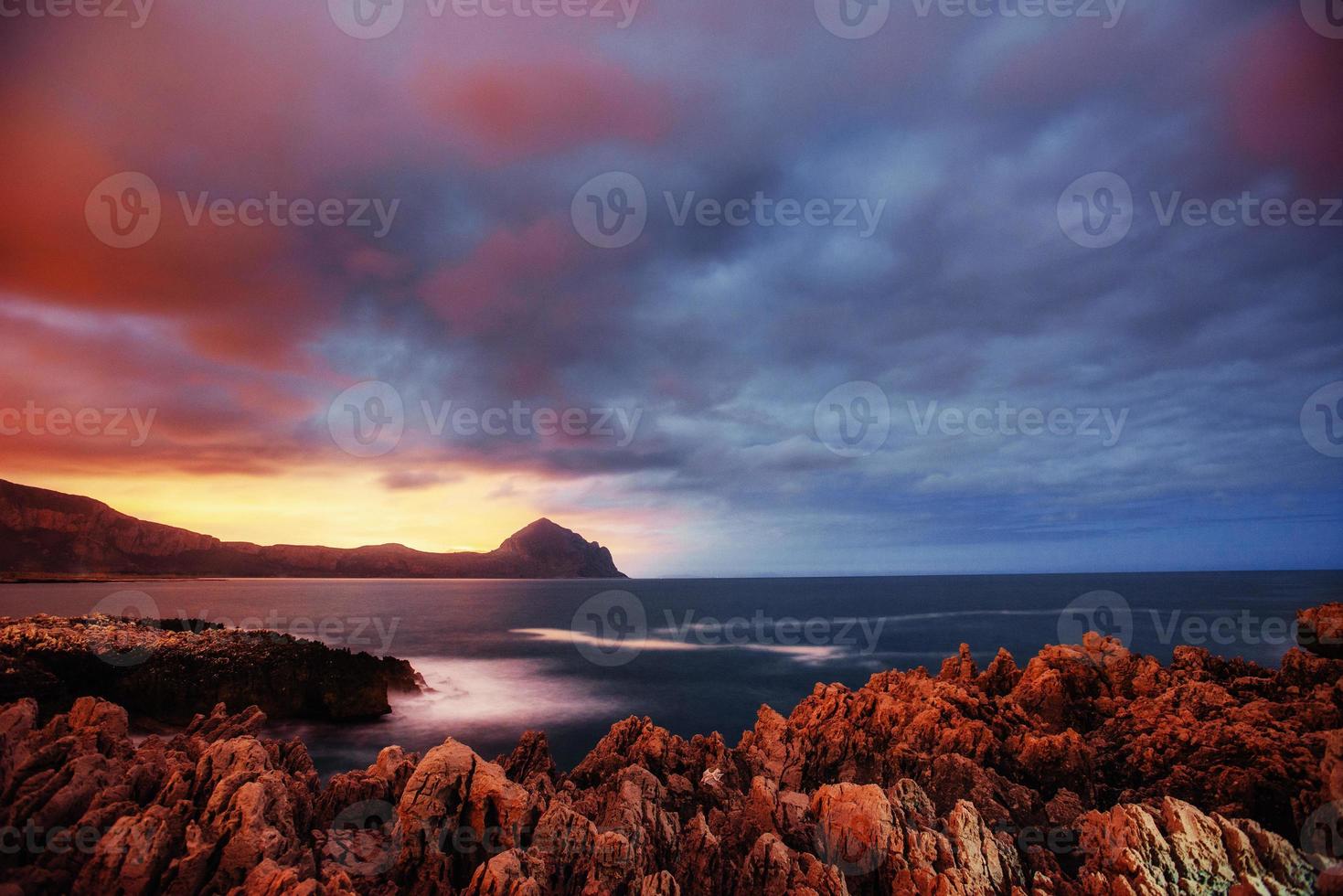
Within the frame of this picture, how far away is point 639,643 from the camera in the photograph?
218ft

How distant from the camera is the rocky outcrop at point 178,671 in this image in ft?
77.5

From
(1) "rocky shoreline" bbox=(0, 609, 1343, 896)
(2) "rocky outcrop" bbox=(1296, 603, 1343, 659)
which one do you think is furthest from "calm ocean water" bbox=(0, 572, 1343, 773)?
(2) "rocky outcrop" bbox=(1296, 603, 1343, 659)

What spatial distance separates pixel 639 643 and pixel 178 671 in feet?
150

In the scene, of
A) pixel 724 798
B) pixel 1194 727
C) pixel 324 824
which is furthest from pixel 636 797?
pixel 1194 727

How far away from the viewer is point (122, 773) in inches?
402

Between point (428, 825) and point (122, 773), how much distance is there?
541 centimetres

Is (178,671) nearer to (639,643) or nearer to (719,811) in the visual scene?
(719,811)

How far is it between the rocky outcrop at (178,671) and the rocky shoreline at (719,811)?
43.7 feet

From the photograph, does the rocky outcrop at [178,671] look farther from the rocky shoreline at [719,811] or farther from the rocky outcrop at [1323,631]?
the rocky outcrop at [1323,631]

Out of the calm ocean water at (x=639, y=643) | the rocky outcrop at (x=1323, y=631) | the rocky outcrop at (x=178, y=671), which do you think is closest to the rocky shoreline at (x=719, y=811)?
the rocky outcrop at (x=1323, y=631)

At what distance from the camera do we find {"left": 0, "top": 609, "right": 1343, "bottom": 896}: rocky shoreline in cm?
888

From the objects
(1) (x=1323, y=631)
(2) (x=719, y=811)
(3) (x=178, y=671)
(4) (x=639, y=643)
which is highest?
(1) (x=1323, y=631)

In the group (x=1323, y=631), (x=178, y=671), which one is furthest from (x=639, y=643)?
(x=1323, y=631)

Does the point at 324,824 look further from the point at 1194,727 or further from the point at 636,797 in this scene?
the point at 1194,727
